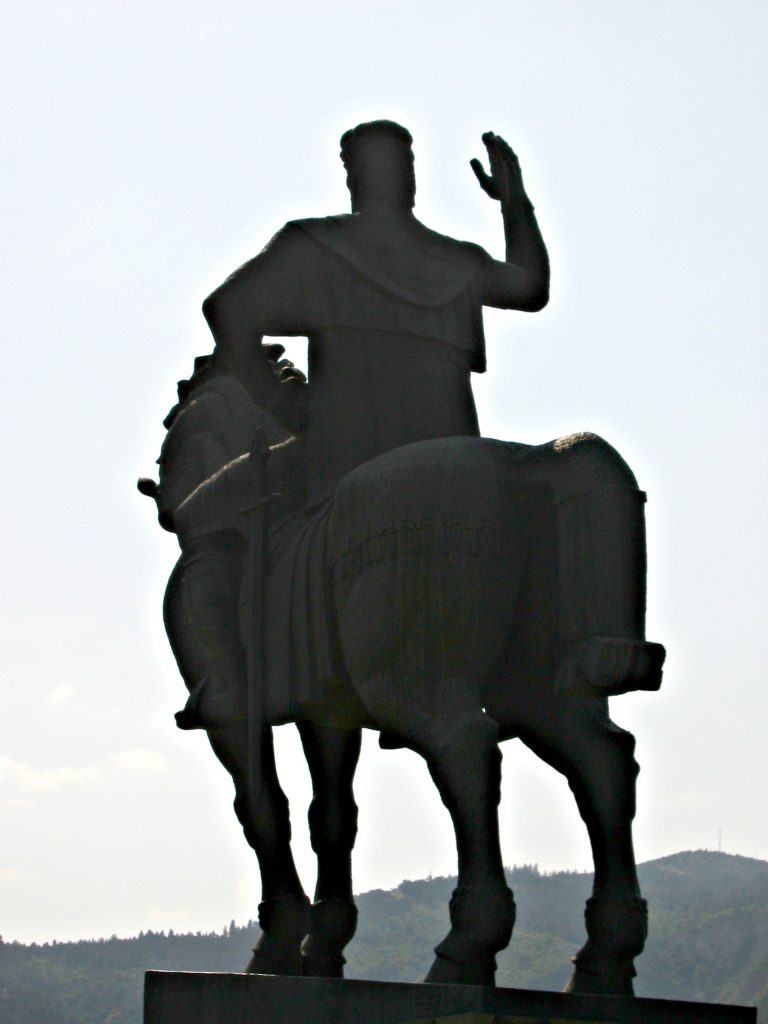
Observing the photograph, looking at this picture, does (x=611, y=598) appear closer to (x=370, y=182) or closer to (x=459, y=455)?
(x=459, y=455)

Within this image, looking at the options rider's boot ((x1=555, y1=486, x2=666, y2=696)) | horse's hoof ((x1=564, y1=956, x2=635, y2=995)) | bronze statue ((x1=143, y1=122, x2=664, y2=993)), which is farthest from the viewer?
horse's hoof ((x1=564, y1=956, x2=635, y2=995))

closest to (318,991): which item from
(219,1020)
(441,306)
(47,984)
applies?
(219,1020)

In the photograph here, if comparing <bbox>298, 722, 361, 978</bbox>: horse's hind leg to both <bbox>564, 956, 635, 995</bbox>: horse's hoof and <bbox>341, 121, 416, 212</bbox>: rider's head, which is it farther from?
<bbox>341, 121, 416, 212</bbox>: rider's head

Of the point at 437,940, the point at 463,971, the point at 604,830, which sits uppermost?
the point at 437,940

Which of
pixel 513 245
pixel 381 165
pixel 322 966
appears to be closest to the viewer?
pixel 322 966

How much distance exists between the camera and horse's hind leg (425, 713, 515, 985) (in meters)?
6.34

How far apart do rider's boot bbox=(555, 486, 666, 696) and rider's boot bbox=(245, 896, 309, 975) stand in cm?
175

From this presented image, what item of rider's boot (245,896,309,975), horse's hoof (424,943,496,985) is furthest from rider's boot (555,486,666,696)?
rider's boot (245,896,309,975)

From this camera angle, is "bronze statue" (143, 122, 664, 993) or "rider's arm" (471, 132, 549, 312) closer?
"bronze statue" (143, 122, 664, 993)

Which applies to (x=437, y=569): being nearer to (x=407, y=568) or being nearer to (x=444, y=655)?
(x=407, y=568)

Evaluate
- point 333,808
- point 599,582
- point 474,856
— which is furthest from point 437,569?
point 333,808

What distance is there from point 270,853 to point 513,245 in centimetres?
285

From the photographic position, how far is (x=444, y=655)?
21.7 ft

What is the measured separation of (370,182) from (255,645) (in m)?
2.11
